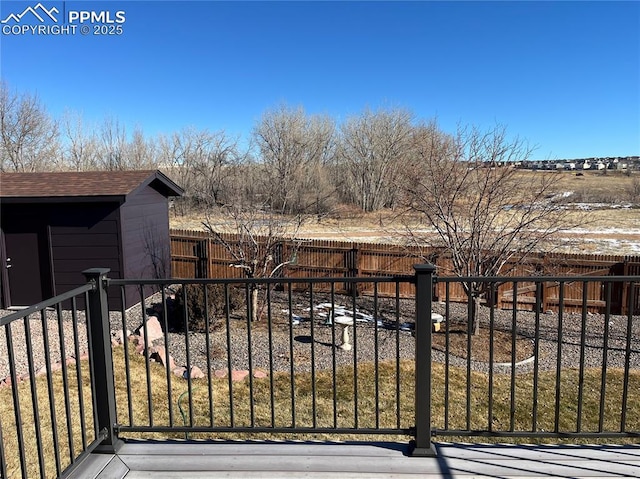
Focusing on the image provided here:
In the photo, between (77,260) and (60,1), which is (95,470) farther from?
(60,1)

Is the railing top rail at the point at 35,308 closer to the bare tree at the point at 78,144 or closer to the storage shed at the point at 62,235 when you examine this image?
the storage shed at the point at 62,235

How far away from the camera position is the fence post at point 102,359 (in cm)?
213

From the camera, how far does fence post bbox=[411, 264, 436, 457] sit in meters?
2.06

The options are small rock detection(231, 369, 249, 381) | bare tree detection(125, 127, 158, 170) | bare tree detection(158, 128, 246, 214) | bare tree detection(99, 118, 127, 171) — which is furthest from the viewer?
bare tree detection(125, 127, 158, 170)

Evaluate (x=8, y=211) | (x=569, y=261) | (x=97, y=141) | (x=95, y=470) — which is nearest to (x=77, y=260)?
(x=8, y=211)

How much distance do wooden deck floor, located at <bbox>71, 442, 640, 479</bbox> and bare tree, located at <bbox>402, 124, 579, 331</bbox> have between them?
15.7 feet

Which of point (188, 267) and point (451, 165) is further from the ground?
point (451, 165)

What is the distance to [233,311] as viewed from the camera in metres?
8.34

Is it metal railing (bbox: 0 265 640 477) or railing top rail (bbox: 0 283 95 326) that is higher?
railing top rail (bbox: 0 283 95 326)

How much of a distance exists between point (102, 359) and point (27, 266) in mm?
7563

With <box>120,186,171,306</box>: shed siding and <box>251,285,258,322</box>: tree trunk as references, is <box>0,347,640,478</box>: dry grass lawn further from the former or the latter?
<box>120,186,171,306</box>: shed siding

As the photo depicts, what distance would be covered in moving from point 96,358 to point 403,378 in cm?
373

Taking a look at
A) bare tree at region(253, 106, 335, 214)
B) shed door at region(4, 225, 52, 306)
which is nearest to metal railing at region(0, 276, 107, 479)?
shed door at region(4, 225, 52, 306)

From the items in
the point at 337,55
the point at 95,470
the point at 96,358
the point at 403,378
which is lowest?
the point at 403,378
